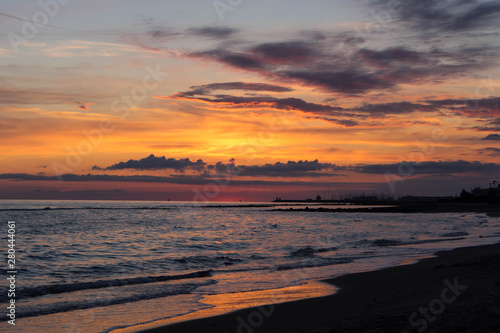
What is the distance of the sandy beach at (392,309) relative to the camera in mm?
8961

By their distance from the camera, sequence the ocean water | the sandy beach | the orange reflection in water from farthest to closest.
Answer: the ocean water
the orange reflection in water
the sandy beach

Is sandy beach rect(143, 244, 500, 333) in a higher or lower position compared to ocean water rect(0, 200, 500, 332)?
higher

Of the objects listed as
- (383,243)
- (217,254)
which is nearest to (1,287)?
(217,254)

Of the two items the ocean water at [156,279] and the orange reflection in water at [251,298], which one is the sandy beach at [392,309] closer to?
the orange reflection in water at [251,298]

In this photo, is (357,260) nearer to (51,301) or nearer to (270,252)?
(270,252)

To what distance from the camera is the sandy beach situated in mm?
8961

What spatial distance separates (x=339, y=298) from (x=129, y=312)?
7.00m

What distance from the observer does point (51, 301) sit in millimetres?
15320

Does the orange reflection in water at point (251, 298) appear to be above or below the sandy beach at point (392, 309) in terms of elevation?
below

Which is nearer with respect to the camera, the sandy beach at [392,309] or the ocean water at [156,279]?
the sandy beach at [392,309]

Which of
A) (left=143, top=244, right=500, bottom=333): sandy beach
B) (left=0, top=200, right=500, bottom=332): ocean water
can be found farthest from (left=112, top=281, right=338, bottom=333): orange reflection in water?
(left=143, top=244, right=500, bottom=333): sandy beach

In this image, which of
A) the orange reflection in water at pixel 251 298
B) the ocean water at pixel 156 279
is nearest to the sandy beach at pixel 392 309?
the orange reflection in water at pixel 251 298

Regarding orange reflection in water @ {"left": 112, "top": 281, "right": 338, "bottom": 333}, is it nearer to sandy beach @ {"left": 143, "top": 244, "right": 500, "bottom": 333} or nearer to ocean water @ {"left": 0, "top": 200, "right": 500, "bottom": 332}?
ocean water @ {"left": 0, "top": 200, "right": 500, "bottom": 332}

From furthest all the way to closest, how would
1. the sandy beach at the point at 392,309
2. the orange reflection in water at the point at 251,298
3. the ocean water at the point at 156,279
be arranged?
the ocean water at the point at 156,279 < the orange reflection in water at the point at 251,298 < the sandy beach at the point at 392,309
